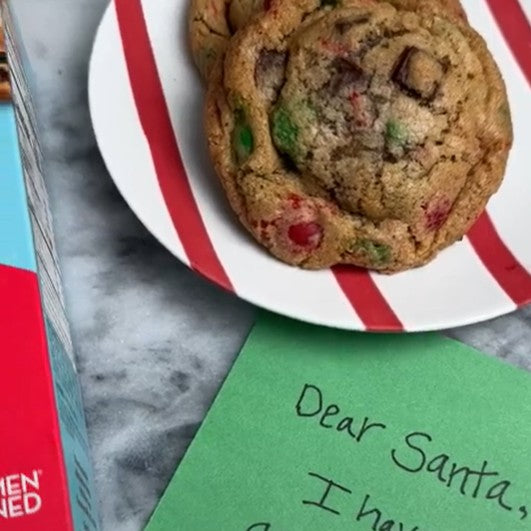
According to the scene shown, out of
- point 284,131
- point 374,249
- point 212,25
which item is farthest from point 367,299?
point 212,25

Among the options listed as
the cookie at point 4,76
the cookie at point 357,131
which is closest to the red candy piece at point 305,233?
the cookie at point 357,131

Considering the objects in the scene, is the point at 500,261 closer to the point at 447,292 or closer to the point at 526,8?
the point at 447,292

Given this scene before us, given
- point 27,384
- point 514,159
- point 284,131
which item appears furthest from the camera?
point 514,159

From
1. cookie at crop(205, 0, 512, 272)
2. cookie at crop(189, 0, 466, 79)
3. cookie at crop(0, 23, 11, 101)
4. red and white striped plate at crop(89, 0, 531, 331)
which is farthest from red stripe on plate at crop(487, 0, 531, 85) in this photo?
cookie at crop(0, 23, 11, 101)

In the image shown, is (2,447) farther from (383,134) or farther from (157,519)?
(383,134)

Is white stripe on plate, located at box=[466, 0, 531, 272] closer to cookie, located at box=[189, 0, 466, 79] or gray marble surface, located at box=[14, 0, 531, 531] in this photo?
gray marble surface, located at box=[14, 0, 531, 531]

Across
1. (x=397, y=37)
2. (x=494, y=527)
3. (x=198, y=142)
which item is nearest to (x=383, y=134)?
(x=397, y=37)
